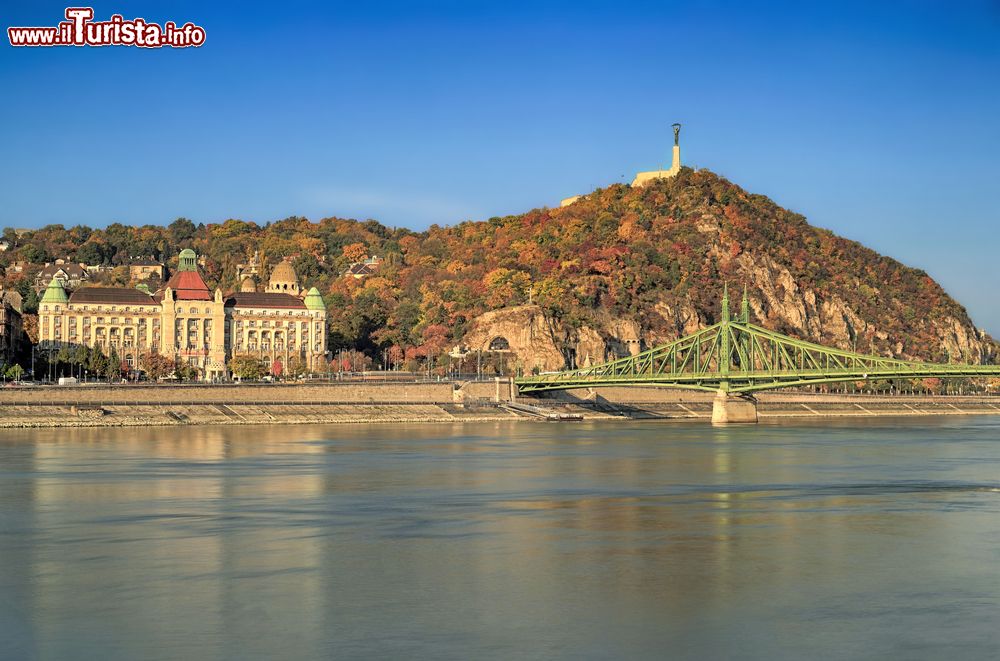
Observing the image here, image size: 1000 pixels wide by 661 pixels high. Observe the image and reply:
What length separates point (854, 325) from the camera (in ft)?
477

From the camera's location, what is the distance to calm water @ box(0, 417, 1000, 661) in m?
19.5

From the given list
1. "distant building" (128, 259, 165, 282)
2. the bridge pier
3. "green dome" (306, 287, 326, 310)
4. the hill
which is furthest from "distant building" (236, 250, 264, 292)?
the bridge pier

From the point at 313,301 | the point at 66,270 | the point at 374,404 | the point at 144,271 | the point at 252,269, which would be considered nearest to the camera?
the point at 374,404

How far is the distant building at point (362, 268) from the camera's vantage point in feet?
543

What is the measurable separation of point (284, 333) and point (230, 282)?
49.3 metres

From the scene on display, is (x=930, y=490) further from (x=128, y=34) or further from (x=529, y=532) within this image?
(x=128, y=34)

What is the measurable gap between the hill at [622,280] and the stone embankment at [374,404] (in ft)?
65.4

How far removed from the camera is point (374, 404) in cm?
8581

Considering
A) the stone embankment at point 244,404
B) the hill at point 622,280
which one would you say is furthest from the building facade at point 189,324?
the stone embankment at point 244,404

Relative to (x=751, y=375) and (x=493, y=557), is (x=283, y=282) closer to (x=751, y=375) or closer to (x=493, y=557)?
(x=751, y=375)

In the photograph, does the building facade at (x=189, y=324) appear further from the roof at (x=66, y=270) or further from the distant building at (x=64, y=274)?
the roof at (x=66, y=270)

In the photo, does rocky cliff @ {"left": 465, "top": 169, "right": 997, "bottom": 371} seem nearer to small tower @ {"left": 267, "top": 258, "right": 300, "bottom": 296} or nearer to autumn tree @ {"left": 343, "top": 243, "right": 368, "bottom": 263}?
small tower @ {"left": 267, "top": 258, "right": 300, "bottom": 296}

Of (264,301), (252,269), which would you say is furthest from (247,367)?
(252,269)

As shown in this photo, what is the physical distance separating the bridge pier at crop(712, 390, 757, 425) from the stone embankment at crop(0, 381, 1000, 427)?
972 cm
